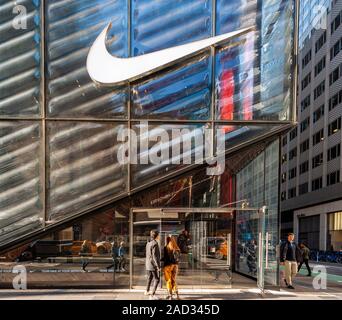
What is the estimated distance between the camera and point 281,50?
41.5ft

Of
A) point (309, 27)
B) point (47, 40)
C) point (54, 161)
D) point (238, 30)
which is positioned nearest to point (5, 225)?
point (54, 161)

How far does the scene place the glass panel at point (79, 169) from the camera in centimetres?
1234

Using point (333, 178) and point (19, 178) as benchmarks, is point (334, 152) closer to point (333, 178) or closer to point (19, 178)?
point (333, 178)

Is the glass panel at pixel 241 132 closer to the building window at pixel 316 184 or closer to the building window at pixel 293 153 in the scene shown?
the building window at pixel 316 184

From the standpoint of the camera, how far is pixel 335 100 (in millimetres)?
52188

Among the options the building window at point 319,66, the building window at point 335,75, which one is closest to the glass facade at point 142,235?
the building window at point 335,75

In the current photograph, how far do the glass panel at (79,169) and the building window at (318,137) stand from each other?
4936 centimetres

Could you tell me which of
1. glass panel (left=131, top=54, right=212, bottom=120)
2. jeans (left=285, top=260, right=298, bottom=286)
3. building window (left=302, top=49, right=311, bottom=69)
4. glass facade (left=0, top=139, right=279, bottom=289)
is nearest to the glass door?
glass facade (left=0, top=139, right=279, bottom=289)

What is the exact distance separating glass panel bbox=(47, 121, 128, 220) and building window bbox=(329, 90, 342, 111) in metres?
43.6

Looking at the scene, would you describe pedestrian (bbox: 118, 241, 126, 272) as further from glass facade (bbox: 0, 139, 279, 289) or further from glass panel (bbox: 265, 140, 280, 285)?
glass panel (bbox: 265, 140, 280, 285)

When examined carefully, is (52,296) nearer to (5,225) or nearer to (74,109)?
(5,225)

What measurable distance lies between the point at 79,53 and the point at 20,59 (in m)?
1.61

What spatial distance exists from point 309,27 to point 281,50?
5345 centimetres

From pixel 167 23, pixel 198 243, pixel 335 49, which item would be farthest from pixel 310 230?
pixel 167 23
